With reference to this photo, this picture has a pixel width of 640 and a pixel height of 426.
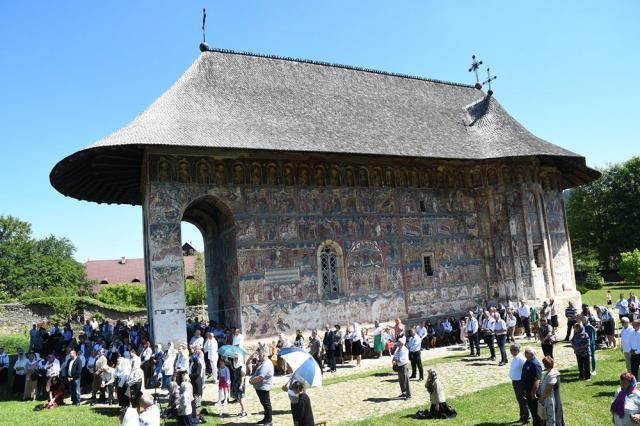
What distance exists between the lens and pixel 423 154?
1905 centimetres

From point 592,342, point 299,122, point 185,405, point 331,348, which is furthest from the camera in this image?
point 299,122

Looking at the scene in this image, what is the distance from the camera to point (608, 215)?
4466cm

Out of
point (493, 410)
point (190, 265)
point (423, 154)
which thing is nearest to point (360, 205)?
point (423, 154)

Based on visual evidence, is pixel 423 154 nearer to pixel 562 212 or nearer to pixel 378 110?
pixel 378 110

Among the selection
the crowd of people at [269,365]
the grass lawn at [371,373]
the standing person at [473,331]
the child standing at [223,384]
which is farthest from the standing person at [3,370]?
the standing person at [473,331]

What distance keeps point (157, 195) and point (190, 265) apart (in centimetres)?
3899

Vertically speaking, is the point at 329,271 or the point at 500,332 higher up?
the point at 329,271

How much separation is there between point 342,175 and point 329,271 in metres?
3.56

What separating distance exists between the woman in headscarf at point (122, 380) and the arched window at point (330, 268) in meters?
7.75

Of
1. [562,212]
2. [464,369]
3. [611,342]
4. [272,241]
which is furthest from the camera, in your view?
[562,212]

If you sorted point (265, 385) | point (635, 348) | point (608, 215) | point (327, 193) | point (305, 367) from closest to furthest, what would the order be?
point (305, 367) → point (265, 385) → point (635, 348) → point (327, 193) → point (608, 215)

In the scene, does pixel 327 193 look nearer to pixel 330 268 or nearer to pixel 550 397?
pixel 330 268

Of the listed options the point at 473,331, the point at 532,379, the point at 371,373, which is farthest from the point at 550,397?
the point at 473,331

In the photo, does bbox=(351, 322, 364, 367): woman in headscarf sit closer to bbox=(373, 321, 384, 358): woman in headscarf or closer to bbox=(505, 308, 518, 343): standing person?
bbox=(373, 321, 384, 358): woman in headscarf
